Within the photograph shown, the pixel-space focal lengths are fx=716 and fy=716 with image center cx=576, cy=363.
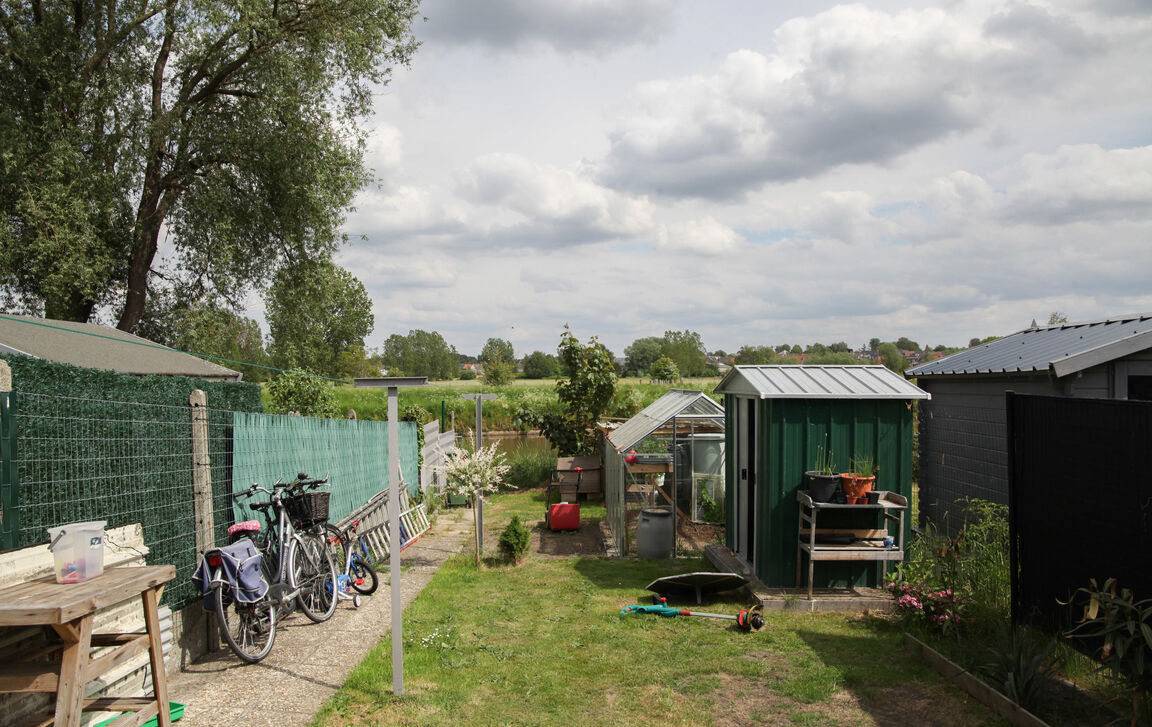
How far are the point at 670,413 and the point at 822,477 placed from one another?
3.70m

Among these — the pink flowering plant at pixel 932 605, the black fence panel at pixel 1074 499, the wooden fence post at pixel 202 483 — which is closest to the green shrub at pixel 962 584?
the pink flowering plant at pixel 932 605

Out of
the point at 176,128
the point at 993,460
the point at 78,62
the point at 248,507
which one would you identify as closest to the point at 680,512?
the point at 993,460

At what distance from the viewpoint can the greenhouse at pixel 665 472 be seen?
10.7 meters

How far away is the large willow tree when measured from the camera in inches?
522

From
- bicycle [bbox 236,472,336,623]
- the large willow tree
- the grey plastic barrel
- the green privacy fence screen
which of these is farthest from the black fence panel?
the large willow tree

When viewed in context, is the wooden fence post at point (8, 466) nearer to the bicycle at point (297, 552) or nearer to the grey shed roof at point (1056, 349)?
the bicycle at point (297, 552)

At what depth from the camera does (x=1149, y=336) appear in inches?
268

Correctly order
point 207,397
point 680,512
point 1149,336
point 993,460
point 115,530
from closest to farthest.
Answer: point 115,530 → point 207,397 → point 1149,336 → point 993,460 → point 680,512

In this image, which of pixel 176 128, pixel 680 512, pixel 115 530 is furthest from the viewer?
pixel 176 128

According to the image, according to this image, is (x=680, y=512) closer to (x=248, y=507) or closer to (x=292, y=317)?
(x=248, y=507)

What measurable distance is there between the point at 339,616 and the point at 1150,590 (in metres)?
6.74

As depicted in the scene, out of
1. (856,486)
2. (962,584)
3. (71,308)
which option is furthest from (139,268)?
(962,584)

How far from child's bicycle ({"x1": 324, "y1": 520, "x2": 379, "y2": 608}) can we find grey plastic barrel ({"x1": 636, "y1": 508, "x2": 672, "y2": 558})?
13.3 ft

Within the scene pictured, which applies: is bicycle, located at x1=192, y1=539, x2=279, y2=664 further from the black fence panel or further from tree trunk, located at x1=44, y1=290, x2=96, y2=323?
tree trunk, located at x1=44, y1=290, x2=96, y2=323
